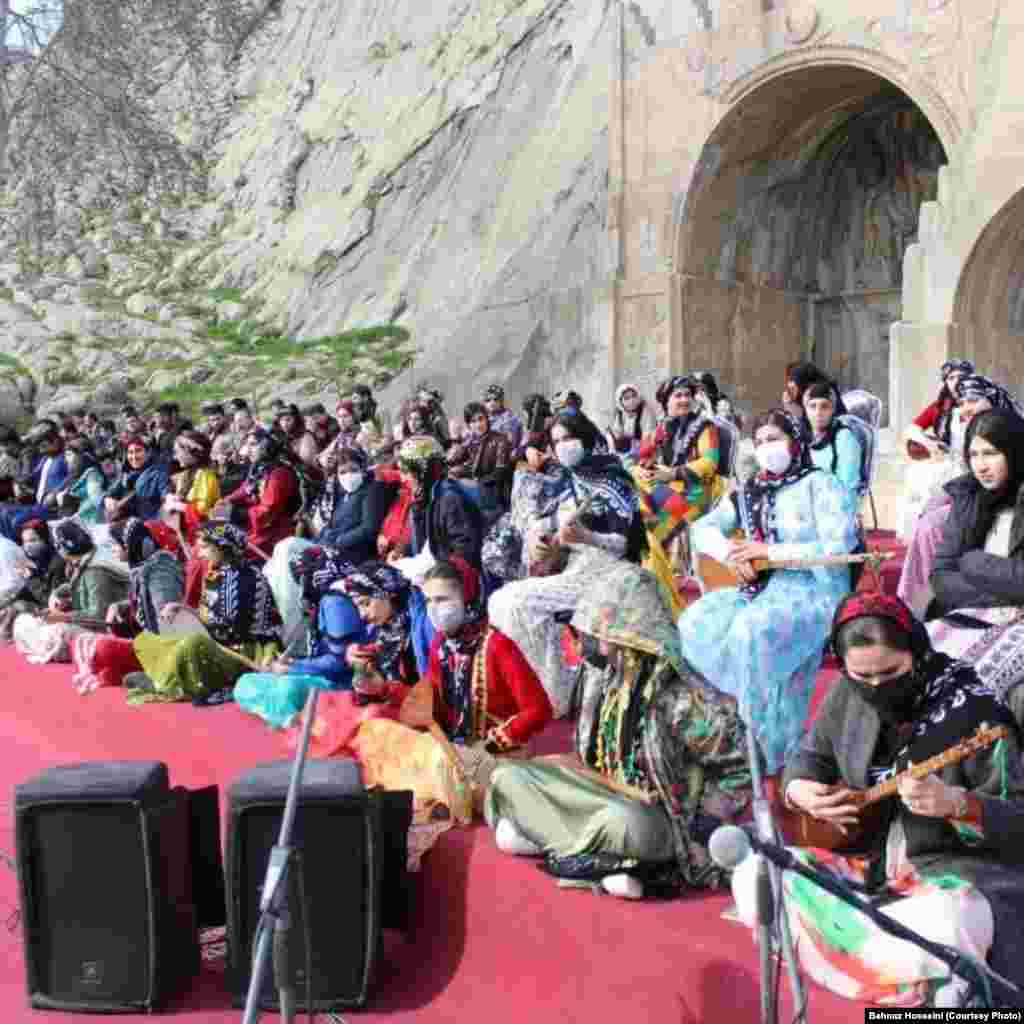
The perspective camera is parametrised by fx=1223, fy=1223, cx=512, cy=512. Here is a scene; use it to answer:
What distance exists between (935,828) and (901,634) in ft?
1.77

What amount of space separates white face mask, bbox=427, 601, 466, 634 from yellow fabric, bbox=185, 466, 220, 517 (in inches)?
185

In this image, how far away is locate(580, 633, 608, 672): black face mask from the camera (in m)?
4.30

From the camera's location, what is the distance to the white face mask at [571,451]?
6516 millimetres

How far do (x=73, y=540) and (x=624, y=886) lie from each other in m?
6.01

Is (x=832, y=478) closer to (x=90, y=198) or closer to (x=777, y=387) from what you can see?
(x=777, y=387)

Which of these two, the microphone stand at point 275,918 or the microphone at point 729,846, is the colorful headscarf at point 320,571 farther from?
the microphone at point 729,846

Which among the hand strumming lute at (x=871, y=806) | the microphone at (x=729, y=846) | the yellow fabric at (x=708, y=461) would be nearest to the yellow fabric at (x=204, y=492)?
the yellow fabric at (x=708, y=461)

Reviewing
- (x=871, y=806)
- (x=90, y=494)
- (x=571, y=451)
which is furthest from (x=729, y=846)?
(x=90, y=494)

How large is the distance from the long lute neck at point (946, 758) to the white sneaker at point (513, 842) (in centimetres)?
155

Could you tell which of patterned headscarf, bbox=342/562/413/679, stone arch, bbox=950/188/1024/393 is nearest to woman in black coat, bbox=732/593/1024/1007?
patterned headscarf, bbox=342/562/413/679

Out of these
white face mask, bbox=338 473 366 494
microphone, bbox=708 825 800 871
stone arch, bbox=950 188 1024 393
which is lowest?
microphone, bbox=708 825 800 871

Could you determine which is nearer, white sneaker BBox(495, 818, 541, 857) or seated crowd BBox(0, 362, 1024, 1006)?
seated crowd BBox(0, 362, 1024, 1006)

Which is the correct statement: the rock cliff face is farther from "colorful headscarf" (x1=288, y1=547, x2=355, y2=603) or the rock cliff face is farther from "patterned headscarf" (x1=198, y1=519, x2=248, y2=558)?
"colorful headscarf" (x1=288, y1=547, x2=355, y2=603)

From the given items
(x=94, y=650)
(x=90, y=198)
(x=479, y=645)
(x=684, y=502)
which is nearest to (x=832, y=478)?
(x=479, y=645)
